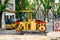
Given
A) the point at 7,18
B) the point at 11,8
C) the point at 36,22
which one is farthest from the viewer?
the point at 11,8

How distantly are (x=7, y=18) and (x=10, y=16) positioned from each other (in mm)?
2497

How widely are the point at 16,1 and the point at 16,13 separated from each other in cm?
665

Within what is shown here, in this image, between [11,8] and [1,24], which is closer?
[1,24]

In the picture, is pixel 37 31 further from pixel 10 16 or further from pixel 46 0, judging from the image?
pixel 46 0

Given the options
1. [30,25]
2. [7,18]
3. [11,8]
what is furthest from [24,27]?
[11,8]

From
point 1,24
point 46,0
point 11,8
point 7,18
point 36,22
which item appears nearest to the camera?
point 36,22

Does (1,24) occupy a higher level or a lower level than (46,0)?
lower

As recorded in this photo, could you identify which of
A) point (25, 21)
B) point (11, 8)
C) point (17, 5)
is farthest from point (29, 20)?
point (17, 5)

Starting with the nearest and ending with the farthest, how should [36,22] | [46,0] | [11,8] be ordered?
[36,22]
[11,8]
[46,0]

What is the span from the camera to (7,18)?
1799 inches

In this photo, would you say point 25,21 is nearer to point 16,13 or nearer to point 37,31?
point 37,31

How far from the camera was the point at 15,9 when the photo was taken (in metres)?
54.8

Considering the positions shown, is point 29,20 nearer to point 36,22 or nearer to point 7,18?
point 36,22

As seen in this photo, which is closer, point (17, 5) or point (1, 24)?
point (1, 24)
